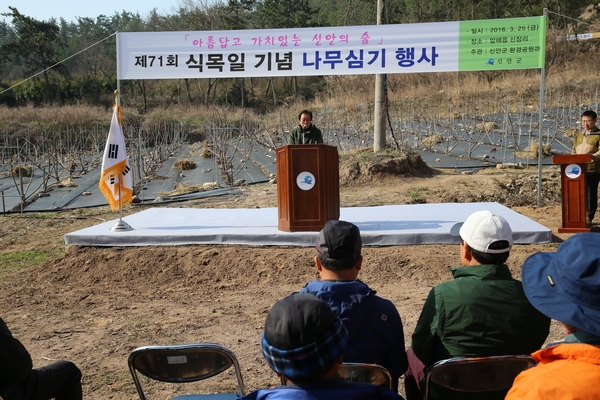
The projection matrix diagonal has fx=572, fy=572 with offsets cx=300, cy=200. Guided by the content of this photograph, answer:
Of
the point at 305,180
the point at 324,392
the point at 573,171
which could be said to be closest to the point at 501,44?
the point at 573,171

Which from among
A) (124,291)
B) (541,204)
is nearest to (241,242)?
(124,291)

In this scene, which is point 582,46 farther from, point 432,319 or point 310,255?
point 432,319

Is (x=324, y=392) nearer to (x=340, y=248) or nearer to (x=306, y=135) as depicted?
(x=340, y=248)

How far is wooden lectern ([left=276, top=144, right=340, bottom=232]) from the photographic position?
20.4 feet

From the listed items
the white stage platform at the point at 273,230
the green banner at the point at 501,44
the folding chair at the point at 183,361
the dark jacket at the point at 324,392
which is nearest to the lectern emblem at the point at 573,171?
the white stage platform at the point at 273,230

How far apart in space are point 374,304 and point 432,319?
224 millimetres

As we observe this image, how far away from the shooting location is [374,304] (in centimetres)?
219

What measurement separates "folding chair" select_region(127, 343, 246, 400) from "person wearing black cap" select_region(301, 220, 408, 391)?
16.3 inches

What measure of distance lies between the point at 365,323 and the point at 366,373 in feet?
0.81

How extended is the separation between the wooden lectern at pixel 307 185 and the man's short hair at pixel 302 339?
4.84 metres

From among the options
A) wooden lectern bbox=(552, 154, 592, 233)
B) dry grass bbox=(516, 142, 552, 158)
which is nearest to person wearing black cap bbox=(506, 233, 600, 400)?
wooden lectern bbox=(552, 154, 592, 233)

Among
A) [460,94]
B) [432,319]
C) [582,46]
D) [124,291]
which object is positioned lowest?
[124,291]

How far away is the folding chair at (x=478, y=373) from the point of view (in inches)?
75.9

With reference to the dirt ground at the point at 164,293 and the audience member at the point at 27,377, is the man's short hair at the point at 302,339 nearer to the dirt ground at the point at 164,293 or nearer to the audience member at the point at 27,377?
the audience member at the point at 27,377
